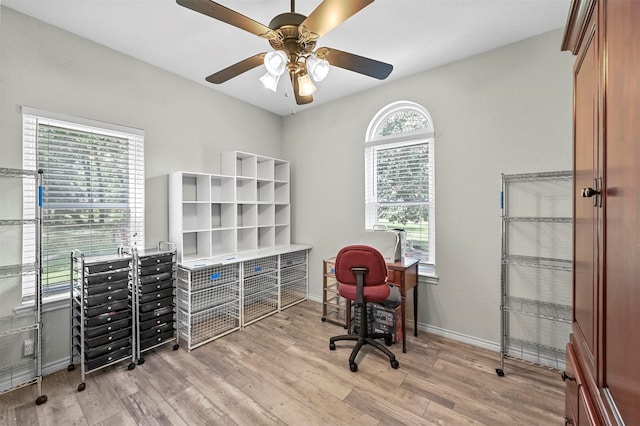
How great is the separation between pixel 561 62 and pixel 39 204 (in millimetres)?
4114

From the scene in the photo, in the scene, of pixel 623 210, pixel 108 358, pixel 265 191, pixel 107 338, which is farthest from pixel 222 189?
pixel 623 210

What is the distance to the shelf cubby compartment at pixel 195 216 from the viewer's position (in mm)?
3096

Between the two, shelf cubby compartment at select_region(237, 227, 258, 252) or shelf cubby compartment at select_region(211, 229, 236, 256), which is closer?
shelf cubby compartment at select_region(211, 229, 236, 256)

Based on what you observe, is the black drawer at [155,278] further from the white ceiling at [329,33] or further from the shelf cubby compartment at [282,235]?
the white ceiling at [329,33]

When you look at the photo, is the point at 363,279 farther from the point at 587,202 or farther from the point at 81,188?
the point at 81,188

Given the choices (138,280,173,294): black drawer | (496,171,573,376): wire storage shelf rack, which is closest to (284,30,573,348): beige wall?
(496,171,573,376): wire storage shelf rack

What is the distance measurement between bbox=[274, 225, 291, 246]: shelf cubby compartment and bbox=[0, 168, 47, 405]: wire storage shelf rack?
98.8 inches

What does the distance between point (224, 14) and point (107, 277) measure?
2.14 metres

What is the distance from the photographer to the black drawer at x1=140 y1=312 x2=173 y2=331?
2.42 metres

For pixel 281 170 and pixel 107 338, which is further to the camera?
pixel 281 170

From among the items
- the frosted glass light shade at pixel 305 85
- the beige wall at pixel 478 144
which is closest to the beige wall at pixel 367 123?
the beige wall at pixel 478 144

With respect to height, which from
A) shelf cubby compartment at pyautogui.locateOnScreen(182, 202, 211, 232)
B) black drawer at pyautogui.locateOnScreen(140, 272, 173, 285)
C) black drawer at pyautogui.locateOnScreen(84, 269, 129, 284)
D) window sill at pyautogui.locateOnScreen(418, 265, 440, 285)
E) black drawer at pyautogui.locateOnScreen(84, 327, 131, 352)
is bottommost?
black drawer at pyautogui.locateOnScreen(84, 327, 131, 352)

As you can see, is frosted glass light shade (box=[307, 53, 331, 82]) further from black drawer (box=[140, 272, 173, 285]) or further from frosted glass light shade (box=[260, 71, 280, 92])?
black drawer (box=[140, 272, 173, 285])

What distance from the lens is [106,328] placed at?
7.18ft
